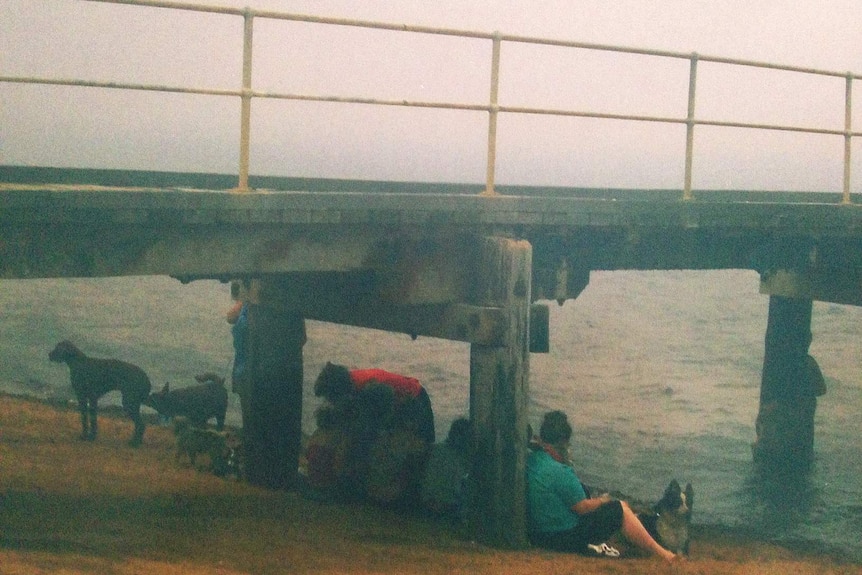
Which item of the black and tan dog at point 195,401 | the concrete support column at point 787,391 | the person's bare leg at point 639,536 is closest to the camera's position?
the person's bare leg at point 639,536

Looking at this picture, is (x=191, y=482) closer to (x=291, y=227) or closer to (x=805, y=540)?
(x=291, y=227)

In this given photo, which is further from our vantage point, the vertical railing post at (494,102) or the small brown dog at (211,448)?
the small brown dog at (211,448)

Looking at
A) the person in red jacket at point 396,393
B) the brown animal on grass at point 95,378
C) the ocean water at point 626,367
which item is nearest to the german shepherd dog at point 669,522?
the person in red jacket at point 396,393

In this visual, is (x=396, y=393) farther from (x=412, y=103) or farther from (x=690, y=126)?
(x=690, y=126)

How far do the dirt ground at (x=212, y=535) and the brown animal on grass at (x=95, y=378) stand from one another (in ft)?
1.84

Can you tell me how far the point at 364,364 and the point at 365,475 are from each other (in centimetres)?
2147

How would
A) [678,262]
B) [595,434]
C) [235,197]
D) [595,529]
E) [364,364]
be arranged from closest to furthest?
[235,197] < [595,529] < [678,262] < [595,434] < [364,364]

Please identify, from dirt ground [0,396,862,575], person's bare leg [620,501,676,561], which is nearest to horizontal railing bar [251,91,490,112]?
dirt ground [0,396,862,575]

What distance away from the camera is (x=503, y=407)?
24.9ft

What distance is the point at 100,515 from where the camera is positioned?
7.27 m

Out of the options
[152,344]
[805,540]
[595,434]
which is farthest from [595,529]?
[152,344]

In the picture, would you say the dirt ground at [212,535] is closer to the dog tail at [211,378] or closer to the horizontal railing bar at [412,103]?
the dog tail at [211,378]

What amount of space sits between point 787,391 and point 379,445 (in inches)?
302

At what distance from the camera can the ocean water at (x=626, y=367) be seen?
46.7 feet
